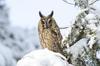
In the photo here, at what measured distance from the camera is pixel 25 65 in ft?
23.4

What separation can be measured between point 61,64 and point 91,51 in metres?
0.95

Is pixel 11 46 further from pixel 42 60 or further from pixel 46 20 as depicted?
pixel 42 60

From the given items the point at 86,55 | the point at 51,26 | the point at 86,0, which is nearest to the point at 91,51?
the point at 86,55

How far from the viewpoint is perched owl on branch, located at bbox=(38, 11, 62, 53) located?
418 inches

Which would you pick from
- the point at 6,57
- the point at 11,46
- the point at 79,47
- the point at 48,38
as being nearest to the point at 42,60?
the point at 79,47

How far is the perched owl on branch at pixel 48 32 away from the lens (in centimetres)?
1061

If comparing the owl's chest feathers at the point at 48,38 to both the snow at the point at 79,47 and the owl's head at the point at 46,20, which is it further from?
the snow at the point at 79,47

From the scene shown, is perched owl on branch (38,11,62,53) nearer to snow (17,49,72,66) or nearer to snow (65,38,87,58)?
snow (65,38,87,58)

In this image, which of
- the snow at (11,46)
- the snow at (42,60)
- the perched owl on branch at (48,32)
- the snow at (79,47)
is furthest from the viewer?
the snow at (11,46)

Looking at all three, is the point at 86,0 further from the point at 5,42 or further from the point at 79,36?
the point at 5,42

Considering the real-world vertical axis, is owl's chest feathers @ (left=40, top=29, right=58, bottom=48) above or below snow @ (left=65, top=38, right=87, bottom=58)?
below

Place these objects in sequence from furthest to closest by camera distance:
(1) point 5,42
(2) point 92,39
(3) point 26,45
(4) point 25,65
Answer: (3) point 26,45, (1) point 5,42, (2) point 92,39, (4) point 25,65

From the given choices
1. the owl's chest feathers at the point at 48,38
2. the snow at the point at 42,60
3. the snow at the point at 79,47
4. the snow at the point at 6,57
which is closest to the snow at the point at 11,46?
the snow at the point at 6,57

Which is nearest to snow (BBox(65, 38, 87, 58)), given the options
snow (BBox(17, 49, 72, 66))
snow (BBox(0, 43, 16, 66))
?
snow (BBox(17, 49, 72, 66))
